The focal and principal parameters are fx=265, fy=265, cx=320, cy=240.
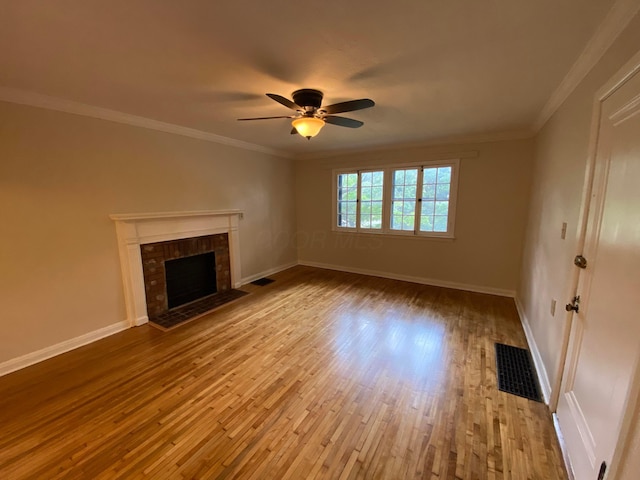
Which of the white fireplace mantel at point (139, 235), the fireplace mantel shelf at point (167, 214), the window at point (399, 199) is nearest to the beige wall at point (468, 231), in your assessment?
the window at point (399, 199)

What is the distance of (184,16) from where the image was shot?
4.39ft

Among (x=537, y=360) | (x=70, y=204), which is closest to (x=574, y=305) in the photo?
(x=537, y=360)

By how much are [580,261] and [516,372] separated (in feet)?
4.24

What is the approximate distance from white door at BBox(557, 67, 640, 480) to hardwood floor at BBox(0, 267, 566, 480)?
0.38m

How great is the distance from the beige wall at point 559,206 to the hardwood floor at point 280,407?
18.6 inches

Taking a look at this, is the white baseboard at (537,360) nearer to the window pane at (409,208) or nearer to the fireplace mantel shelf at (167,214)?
the window pane at (409,208)

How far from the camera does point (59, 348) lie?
2.63 meters

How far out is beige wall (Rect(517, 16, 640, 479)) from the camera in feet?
4.57

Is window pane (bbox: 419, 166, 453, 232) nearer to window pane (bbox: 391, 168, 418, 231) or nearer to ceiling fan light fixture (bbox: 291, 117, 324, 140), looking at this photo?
window pane (bbox: 391, 168, 418, 231)

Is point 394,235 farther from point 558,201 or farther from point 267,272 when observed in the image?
point 558,201

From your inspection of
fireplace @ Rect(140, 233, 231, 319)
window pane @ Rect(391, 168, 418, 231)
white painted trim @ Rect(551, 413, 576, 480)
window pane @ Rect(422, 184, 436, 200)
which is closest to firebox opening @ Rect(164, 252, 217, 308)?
fireplace @ Rect(140, 233, 231, 319)

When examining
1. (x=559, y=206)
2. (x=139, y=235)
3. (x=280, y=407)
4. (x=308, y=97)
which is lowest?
(x=280, y=407)

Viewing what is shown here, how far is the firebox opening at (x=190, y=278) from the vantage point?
3.61 m

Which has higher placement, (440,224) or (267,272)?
(440,224)
